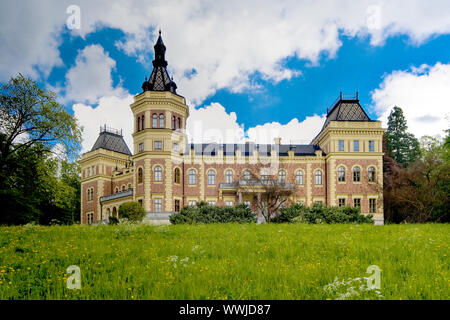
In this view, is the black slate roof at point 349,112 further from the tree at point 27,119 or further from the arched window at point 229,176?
the tree at point 27,119

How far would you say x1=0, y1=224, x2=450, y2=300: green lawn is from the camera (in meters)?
6.36

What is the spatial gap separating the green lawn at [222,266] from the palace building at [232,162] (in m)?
23.7

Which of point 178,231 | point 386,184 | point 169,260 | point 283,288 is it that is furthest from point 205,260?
point 386,184

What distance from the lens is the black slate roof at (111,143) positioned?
47125mm

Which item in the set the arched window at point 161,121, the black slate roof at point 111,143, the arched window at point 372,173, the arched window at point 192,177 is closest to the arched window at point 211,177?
the arched window at point 192,177

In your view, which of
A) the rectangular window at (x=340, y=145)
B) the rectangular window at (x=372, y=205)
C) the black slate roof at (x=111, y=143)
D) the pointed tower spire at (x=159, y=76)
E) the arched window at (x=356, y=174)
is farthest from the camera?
the black slate roof at (x=111, y=143)

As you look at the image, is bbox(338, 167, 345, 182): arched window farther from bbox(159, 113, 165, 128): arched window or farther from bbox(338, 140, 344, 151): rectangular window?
bbox(159, 113, 165, 128): arched window

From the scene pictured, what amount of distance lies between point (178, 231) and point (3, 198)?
15496 millimetres

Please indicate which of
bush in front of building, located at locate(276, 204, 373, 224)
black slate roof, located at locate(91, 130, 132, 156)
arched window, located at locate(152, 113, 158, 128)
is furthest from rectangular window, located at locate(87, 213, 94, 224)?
bush in front of building, located at locate(276, 204, 373, 224)

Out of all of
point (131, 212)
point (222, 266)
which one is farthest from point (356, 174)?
point (222, 266)

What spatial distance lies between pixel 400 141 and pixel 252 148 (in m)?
22.0

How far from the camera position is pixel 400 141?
4922 centimetres

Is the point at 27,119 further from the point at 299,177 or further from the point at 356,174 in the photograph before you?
the point at 356,174
